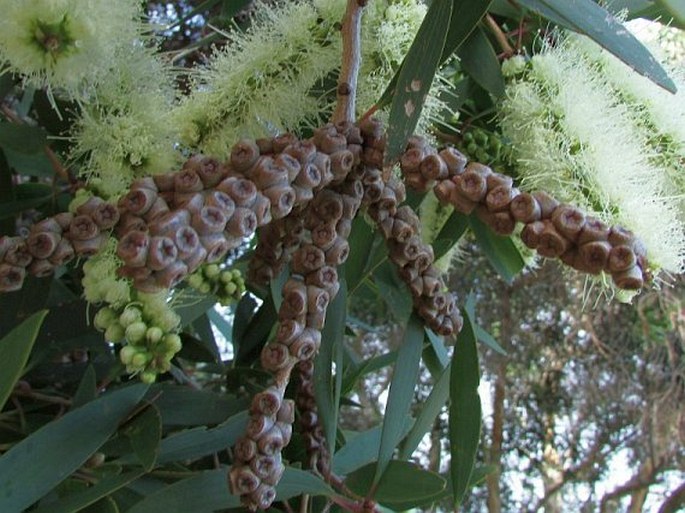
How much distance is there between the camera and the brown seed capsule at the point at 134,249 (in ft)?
1.19

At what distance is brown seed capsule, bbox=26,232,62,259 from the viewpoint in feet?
1.40

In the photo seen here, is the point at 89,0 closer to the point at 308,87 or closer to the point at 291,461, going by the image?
the point at 308,87

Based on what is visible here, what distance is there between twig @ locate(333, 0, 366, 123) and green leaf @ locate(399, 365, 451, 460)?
0.74 ft

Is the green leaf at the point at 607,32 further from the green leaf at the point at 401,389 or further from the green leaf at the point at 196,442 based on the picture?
the green leaf at the point at 196,442

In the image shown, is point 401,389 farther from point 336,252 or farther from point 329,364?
point 336,252

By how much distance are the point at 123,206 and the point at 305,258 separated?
0.37 feet

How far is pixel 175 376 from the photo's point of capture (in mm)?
838

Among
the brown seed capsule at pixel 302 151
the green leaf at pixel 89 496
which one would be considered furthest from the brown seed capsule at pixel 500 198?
the green leaf at pixel 89 496

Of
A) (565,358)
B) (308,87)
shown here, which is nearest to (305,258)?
(308,87)

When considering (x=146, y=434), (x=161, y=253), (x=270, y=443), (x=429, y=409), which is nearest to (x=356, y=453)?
(x=429, y=409)

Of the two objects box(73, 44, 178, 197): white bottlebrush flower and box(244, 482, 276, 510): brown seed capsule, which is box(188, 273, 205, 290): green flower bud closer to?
box(73, 44, 178, 197): white bottlebrush flower

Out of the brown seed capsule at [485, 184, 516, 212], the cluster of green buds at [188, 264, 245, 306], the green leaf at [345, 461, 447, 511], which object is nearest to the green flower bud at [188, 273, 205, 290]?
the cluster of green buds at [188, 264, 245, 306]

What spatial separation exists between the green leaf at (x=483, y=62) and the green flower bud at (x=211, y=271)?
0.27 meters

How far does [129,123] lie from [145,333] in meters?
0.16
